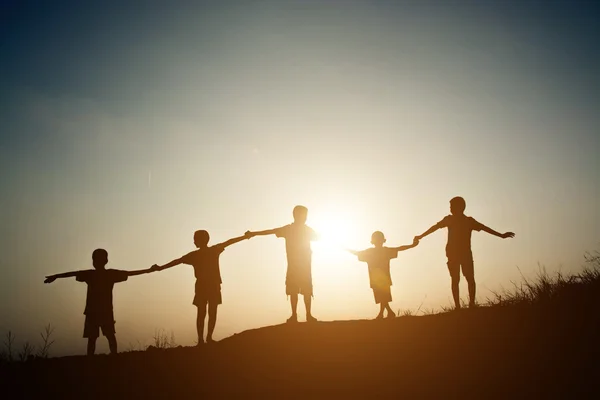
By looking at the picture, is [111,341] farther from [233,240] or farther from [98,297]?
[233,240]

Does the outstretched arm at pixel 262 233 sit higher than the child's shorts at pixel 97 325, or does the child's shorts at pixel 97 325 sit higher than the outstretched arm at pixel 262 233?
the outstretched arm at pixel 262 233

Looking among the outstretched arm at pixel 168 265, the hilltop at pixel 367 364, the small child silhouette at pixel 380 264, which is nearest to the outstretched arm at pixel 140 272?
the outstretched arm at pixel 168 265

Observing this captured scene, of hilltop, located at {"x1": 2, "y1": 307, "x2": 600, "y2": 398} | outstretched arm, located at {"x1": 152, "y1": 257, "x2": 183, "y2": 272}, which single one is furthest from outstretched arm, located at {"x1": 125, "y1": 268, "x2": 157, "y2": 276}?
hilltop, located at {"x1": 2, "y1": 307, "x2": 600, "y2": 398}

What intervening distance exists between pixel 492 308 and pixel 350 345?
3.68 metres

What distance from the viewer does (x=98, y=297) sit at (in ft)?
34.3

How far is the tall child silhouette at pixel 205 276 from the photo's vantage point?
1016 cm

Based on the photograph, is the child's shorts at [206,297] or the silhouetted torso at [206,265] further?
the silhouetted torso at [206,265]

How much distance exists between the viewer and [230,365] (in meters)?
8.34

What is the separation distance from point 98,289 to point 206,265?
8.45 feet

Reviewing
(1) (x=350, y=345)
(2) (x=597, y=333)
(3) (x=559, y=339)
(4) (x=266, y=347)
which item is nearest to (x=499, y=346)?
(3) (x=559, y=339)

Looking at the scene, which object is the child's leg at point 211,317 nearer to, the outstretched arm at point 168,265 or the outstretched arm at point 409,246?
the outstretched arm at point 168,265

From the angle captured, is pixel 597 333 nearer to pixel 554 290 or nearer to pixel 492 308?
pixel 492 308

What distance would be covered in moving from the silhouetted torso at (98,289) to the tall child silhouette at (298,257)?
394 cm

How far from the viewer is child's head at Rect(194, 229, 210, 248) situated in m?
10.6
